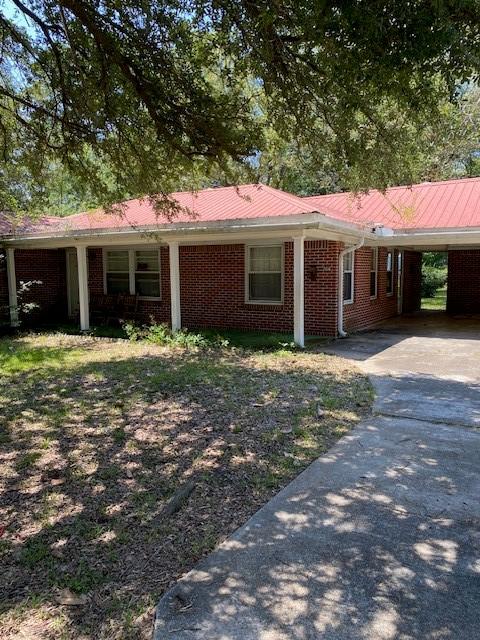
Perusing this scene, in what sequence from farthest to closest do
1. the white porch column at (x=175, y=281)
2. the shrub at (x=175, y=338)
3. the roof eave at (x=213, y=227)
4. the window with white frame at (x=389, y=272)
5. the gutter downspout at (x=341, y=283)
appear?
the window with white frame at (x=389, y=272), the white porch column at (x=175, y=281), the gutter downspout at (x=341, y=283), the shrub at (x=175, y=338), the roof eave at (x=213, y=227)

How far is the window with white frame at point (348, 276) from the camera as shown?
12281 millimetres

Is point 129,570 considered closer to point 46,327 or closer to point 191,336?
point 191,336

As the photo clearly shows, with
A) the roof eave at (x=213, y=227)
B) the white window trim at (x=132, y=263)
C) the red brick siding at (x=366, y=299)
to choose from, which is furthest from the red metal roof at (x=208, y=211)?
the red brick siding at (x=366, y=299)

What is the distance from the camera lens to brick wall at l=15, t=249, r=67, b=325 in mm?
14906

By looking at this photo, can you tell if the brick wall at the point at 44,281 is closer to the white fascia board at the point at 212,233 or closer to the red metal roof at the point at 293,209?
the red metal roof at the point at 293,209

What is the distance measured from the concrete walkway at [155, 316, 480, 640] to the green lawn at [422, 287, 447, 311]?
17.1m

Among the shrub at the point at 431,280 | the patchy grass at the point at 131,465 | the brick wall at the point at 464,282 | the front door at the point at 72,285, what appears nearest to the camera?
the patchy grass at the point at 131,465

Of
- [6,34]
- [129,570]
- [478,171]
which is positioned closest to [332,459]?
[129,570]

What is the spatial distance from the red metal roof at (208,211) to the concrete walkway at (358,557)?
19.5 ft

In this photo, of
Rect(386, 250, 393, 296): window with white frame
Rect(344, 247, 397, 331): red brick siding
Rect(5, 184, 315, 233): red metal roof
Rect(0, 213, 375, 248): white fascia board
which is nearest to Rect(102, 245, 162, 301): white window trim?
Rect(5, 184, 315, 233): red metal roof

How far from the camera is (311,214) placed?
30.0ft

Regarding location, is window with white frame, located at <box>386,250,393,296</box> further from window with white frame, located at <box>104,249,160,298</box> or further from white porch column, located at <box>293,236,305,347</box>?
window with white frame, located at <box>104,249,160,298</box>

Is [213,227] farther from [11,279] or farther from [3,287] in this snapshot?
[3,287]

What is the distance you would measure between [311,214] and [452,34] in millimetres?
5460
